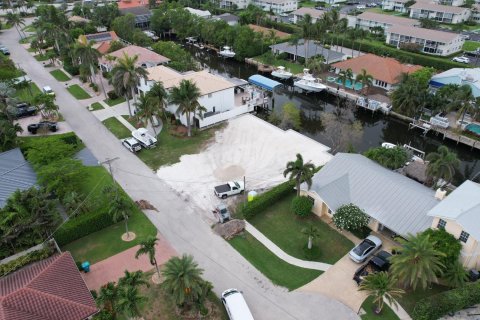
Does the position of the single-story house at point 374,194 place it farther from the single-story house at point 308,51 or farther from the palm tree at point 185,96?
the single-story house at point 308,51

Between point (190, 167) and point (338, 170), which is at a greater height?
point (338, 170)

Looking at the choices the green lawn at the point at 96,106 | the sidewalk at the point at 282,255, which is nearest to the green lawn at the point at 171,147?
the green lawn at the point at 96,106

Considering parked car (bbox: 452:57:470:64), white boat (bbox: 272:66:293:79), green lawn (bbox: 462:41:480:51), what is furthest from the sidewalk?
green lawn (bbox: 462:41:480:51)

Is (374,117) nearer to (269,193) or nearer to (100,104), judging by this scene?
(269,193)

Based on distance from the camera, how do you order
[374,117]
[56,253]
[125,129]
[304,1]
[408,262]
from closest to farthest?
[408,262], [56,253], [125,129], [374,117], [304,1]

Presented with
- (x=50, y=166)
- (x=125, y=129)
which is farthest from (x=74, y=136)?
(x=50, y=166)

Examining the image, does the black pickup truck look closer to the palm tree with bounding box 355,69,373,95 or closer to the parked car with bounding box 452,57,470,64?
the palm tree with bounding box 355,69,373,95
